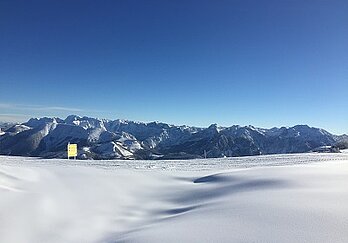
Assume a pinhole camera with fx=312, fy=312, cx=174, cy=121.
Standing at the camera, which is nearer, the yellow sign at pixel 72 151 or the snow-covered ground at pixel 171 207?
the snow-covered ground at pixel 171 207

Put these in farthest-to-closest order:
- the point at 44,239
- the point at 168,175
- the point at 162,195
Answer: the point at 168,175 < the point at 162,195 < the point at 44,239

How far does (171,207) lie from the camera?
389 inches

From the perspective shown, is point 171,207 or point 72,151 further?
point 72,151

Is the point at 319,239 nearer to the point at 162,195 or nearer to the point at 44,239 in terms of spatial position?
the point at 44,239

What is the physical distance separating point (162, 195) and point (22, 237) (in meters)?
5.19

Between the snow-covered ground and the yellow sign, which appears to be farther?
the yellow sign

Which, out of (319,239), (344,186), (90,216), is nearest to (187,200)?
(90,216)

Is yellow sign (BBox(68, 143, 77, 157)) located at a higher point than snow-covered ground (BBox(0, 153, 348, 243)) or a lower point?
higher

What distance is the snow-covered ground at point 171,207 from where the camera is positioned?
578cm

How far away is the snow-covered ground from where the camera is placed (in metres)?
5.78

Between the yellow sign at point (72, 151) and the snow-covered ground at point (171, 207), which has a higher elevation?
the yellow sign at point (72, 151)

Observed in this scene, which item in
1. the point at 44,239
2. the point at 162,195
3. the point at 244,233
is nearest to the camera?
the point at 244,233

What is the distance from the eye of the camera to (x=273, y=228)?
561cm

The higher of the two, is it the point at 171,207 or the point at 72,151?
the point at 72,151
